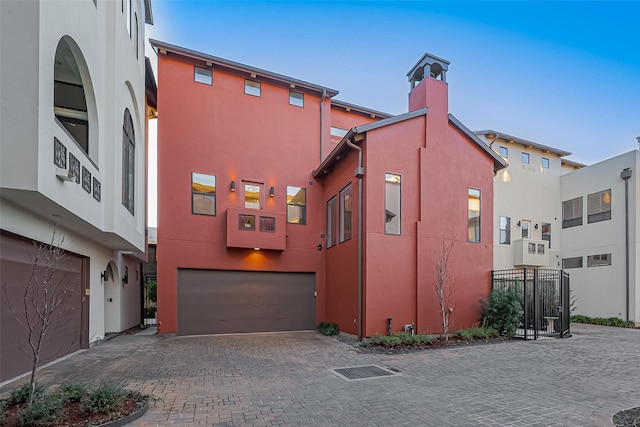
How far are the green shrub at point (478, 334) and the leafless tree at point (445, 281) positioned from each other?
46 centimetres

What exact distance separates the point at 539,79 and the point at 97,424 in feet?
63.3

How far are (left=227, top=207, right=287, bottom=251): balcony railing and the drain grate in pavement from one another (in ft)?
18.5

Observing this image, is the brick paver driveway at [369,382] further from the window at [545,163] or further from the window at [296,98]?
the window at [545,163]

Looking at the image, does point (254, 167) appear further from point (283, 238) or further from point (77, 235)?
point (77, 235)

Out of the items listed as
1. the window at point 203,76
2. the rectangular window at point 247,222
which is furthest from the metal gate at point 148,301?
the window at point 203,76

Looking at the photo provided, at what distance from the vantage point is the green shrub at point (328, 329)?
35.3 ft

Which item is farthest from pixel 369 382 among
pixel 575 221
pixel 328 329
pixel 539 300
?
pixel 575 221

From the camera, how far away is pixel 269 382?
18.3 ft

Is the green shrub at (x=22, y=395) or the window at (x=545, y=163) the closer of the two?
the green shrub at (x=22, y=395)

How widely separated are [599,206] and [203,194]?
55.7ft

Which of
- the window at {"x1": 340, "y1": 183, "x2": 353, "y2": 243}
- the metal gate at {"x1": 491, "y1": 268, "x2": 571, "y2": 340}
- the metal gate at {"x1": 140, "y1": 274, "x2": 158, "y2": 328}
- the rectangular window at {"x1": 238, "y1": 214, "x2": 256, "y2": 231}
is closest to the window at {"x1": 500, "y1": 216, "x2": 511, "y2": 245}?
the metal gate at {"x1": 491, "y1": 268, "x2": 571, "y2": 340}

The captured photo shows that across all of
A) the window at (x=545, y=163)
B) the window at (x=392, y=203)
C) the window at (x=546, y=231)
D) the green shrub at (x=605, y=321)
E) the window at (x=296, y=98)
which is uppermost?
the window at (x=296, y=98)

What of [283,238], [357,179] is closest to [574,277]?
[357,179]

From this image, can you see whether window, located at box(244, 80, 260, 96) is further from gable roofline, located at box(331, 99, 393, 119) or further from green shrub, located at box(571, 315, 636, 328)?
green shrub, located at box(571, 315, 636, 328)
